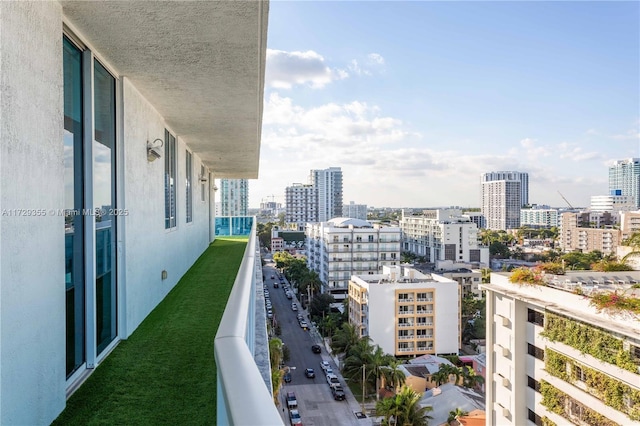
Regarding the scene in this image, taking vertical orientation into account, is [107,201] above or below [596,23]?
below

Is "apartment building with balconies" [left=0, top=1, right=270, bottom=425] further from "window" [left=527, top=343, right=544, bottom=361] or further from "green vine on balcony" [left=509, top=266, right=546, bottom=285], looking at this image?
"window" [left=527, top=343, right=544, bottom=361]

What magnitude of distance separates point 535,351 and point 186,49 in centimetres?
1719

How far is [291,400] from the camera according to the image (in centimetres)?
2409

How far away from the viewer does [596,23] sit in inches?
2446

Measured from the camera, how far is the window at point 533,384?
15938mm

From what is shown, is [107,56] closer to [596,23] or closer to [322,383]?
[322,383]

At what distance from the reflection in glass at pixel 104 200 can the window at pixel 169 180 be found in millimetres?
2833

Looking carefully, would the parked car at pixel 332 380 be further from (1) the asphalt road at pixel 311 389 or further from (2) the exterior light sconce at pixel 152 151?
(2) the exterior light sconce at pixel 152 151

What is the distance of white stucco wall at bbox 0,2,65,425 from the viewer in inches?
88.4

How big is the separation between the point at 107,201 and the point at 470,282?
159 feet

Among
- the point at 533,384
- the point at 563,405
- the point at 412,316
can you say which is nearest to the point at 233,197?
the point at 412,316

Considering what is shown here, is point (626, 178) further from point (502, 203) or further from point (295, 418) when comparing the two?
point (295, 418)

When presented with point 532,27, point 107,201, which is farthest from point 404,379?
point 532,27

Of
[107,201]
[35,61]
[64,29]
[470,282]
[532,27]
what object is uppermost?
[532,27]
